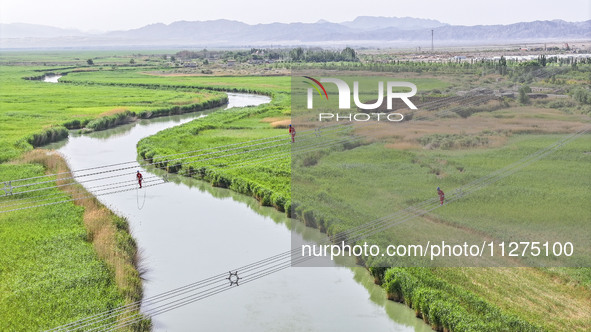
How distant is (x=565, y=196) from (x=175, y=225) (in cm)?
A: 1280

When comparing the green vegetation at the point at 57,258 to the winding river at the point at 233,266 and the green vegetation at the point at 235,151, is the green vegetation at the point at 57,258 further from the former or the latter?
the green vegetation at the point at 235,151

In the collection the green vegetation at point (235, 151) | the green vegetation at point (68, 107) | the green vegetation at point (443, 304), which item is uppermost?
the green vegetation at point (68, 107)

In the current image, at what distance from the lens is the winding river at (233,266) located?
42.0 feet

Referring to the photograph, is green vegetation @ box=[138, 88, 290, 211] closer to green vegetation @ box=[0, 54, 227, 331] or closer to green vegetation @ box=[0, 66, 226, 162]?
green vegetation @ box=[0, 54, 227, 331]

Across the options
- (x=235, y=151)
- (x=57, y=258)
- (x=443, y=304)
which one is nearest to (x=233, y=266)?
(x=57, y=258)

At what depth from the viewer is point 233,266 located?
51.4ft

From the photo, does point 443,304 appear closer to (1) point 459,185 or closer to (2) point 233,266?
(2) point 233,266

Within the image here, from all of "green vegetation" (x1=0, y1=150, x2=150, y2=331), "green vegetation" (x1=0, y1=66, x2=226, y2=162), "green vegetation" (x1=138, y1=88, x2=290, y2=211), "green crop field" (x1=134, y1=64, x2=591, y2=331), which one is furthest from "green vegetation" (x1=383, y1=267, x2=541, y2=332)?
"green vegetation" (x1=0, y1=66, x2=226, y2=162)

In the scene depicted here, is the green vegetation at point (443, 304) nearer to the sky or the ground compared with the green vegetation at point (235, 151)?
nearer to the ground

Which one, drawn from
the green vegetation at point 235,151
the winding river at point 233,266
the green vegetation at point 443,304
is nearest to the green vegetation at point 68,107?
the green vegetation at point 235,151

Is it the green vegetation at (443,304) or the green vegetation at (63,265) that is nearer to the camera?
the green vegetation at (443,304)

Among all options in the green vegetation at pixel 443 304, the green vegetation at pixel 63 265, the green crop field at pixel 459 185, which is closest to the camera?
the green vegetation at pixel 443 304

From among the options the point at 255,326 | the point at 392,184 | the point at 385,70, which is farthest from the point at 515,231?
the point at 385,70

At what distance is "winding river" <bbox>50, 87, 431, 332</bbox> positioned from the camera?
12.8 m
